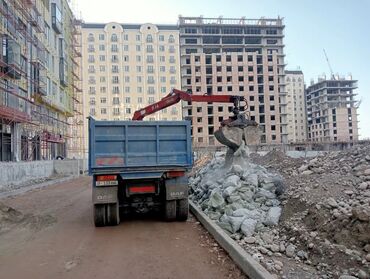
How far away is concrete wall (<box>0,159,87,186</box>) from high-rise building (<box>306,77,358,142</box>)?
346ft

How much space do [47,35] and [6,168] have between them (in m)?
22.6

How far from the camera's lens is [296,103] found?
14200cm

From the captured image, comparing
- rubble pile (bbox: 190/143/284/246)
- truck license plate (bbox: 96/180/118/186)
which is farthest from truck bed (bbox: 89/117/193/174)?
rubble pile (bbox: 190/143/284/246)

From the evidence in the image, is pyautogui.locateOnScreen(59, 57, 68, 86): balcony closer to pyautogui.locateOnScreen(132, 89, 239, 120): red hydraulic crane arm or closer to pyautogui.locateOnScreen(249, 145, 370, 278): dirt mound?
pyautogui.locateOnScreen(132, 89, 239, 120): red hydraulic crane arm

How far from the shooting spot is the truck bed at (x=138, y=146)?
8461 millimetres

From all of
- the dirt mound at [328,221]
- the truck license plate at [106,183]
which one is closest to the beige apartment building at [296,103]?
the dirt mound at [328,221]

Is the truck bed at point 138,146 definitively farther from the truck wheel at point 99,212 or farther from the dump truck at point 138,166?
the truck wheel at point 99,212

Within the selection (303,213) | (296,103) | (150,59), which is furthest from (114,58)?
(303,213)

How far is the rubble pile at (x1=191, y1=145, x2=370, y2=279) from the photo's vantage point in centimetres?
547

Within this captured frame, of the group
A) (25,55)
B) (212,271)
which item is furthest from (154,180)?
(25,55)

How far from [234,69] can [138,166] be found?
96.2 metres

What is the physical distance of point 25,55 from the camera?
30750mm

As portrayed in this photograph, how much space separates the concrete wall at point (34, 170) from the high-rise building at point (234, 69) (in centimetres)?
6280

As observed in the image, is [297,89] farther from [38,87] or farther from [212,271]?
[212,271]
